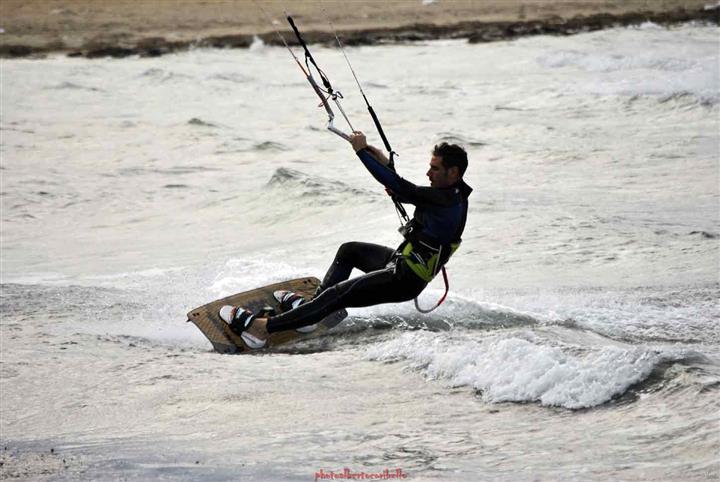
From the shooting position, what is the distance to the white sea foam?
23.9 ft

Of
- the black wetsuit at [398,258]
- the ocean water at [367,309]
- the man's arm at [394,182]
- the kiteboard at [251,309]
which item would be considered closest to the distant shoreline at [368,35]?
the ocean water at [367,309]

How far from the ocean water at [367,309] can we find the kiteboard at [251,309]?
0.11 meters

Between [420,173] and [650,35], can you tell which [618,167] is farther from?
[650,35]

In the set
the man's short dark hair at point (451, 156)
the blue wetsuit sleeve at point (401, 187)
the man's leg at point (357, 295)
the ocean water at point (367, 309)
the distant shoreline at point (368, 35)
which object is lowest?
the distant shoreline at point (368, 35)

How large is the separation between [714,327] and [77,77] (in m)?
21.1

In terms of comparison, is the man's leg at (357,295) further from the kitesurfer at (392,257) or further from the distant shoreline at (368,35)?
the distant shoreline at (368,35)

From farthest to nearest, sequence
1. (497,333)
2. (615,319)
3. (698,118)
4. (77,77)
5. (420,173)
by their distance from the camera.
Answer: (77,77), (698,118), (420,173), (615,319), (497,333)

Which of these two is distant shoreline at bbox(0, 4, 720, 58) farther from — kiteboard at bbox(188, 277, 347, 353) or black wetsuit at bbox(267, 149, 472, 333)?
black wetsuit at bbox(267, 149, 472, 333)

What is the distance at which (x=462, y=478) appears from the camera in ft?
20.0

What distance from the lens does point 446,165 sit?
Result: 729 centimetres

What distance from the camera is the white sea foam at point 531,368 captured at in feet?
23.9

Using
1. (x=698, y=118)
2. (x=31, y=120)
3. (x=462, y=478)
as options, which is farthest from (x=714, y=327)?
(x=31, y=120)

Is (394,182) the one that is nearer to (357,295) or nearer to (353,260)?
(357,295)

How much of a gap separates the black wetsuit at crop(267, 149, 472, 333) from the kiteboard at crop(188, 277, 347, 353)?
0.39 m
